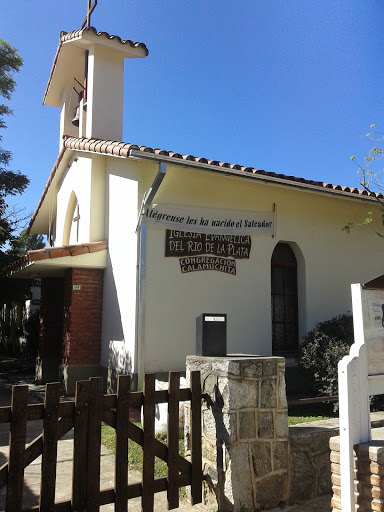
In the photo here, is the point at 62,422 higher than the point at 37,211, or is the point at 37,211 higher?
the point at 37,211

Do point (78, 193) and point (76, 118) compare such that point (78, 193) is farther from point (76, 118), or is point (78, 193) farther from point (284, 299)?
point (284, 299)

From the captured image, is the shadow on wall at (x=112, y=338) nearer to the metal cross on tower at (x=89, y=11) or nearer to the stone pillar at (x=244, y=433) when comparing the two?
the stone pillar at (x=244, y=433)

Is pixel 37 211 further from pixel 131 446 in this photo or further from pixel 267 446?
pixel 267 446

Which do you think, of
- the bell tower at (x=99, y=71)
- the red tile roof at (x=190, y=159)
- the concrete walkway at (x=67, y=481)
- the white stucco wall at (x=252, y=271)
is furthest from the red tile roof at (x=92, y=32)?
the concrete walkway at (x=67, y=481)

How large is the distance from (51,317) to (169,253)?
431 cm

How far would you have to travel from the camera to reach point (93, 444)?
3.39 meters

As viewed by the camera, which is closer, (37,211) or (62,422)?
(62,422)

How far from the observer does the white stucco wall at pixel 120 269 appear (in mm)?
8039

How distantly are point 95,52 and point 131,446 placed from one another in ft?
28.0

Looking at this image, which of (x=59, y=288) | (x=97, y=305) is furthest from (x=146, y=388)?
(x=59, y=288)

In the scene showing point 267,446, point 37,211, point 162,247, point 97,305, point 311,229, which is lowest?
point 267,446

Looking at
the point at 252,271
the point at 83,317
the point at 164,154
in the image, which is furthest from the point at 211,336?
the point at 83,317

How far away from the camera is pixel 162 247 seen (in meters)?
8.20

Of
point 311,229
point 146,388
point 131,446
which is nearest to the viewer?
point 146,388
